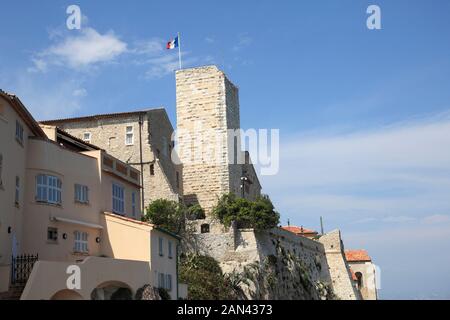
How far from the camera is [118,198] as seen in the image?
1362 inches

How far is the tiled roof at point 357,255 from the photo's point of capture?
308 feet

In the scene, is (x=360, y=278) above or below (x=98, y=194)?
below

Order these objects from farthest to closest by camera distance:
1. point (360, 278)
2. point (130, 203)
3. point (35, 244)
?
1. point (360, 278)
2. point (130, 203)
3. point (35, 244)

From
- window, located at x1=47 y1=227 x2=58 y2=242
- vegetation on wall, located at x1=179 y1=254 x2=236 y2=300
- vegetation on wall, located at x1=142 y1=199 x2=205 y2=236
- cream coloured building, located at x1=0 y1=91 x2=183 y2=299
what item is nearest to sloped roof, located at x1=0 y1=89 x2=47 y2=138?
cream coloured building, located at x1=0 y1=91 x2=183 y2=299

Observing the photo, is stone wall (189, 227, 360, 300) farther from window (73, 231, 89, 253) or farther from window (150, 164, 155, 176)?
window (73, 231, 89, 253)

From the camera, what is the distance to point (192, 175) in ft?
191

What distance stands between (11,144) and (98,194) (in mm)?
6916

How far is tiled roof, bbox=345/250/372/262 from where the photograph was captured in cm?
9388

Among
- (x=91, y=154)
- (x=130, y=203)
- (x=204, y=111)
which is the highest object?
(x=204, y=111)

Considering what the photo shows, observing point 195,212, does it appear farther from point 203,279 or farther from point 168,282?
point 168,282

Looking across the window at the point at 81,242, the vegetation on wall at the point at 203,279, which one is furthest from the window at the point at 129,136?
the window at the point at 81,242

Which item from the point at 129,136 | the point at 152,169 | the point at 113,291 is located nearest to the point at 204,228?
the point at 152,169
